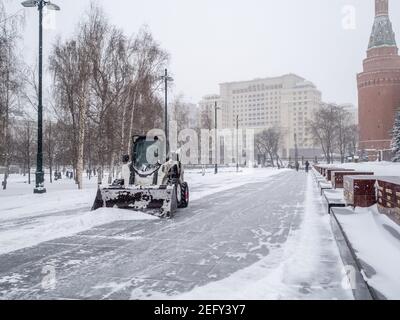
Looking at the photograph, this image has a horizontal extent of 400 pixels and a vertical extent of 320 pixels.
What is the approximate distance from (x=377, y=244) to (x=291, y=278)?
198cm

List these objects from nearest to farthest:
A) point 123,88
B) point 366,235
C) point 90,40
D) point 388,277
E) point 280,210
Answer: point 388,277 < point 366,235 < point 280,210 < point 90,40 < point 123,88

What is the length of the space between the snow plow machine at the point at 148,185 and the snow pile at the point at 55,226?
328 mm

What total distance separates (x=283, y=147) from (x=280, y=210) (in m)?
158

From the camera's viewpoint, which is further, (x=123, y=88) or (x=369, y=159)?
(x=369, y=159)

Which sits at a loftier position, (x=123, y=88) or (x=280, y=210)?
(x=123, y=88)

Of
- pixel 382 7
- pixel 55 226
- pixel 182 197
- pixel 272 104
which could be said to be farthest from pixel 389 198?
pixel 272 104

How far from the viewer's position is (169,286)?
5043 mm

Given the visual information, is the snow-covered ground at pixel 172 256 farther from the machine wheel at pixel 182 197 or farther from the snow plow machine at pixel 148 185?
the machine wheel at pixel 182 197

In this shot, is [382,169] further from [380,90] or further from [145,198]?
[380,90]

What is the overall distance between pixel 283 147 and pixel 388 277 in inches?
6560

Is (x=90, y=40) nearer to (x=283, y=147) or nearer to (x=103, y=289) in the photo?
A: (x=103, y=289)

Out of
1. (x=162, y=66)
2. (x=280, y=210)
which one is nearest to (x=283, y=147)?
(x=162, y=66)
